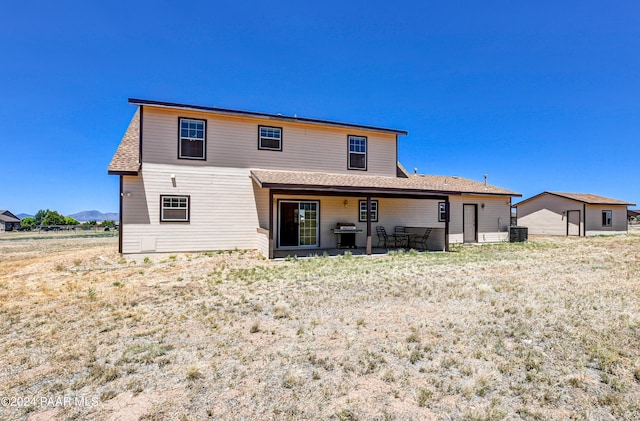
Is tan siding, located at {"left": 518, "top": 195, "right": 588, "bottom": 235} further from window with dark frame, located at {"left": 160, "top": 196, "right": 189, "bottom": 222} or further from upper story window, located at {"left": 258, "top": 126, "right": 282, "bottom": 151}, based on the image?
window with dark frame, located at {"left": 160, "top": 196, "right": 189, "bottom": 222}

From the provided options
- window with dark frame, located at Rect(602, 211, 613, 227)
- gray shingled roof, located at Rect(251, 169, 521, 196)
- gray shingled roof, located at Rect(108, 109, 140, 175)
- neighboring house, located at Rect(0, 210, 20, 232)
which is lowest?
neighboring house, located at Rect(0, 210, 20, 232)

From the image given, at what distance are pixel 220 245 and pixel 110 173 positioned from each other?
4.60 m

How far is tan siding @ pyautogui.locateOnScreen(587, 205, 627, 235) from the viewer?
2315 cm

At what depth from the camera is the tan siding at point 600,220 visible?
23.2m

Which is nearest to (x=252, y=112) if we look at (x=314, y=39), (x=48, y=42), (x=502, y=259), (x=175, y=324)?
(x=314, y=39)

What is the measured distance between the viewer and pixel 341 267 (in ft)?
28.7

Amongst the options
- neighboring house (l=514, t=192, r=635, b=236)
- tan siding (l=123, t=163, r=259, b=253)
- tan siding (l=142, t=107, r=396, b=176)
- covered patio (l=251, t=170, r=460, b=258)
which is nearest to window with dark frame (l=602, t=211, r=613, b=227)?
neighboring house (l=514, t=192, r=635, b=236)

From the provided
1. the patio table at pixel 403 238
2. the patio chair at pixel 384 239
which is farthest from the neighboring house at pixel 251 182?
the patio table at pixel 403 238

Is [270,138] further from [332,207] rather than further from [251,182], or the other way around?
[332,207]

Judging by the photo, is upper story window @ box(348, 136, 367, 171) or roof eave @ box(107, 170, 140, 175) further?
upper story window @ box(348, 136, 367, 171)

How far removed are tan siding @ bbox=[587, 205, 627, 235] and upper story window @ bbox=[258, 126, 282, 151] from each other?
2481 cm

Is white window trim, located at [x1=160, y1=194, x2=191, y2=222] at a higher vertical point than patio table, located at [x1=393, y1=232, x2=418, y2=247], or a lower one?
higher

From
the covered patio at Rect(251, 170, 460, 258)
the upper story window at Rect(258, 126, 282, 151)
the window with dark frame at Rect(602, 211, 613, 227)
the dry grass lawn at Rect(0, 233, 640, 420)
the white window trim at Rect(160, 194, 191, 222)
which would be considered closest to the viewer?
the dry grass lawn at Rect(0, 233, 640, 420)

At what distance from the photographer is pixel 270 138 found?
12.9 metres
